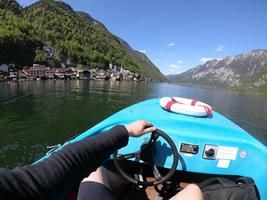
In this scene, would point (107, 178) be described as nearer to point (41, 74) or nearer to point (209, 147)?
point (209, 147)

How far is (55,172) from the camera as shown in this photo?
1.49m

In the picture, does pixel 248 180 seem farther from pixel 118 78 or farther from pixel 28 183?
pixel 118 78

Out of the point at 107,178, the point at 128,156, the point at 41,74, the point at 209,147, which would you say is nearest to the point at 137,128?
the point at 128,156

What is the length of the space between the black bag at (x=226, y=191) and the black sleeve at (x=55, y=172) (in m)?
1.66

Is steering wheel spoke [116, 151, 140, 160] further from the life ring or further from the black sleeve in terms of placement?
the black sleeve

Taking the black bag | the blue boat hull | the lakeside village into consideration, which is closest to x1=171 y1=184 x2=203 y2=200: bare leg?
the black bag

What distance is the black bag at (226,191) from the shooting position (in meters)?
3.02

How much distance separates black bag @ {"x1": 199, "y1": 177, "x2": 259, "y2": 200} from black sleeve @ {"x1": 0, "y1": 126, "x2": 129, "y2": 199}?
1659 millimetres

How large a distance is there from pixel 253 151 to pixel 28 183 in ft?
11.4

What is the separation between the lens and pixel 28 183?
1.33 metres

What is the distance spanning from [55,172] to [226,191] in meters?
2.32

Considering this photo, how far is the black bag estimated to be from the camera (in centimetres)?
302

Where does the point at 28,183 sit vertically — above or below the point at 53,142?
above

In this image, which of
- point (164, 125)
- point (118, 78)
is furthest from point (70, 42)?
point (164, 125)
